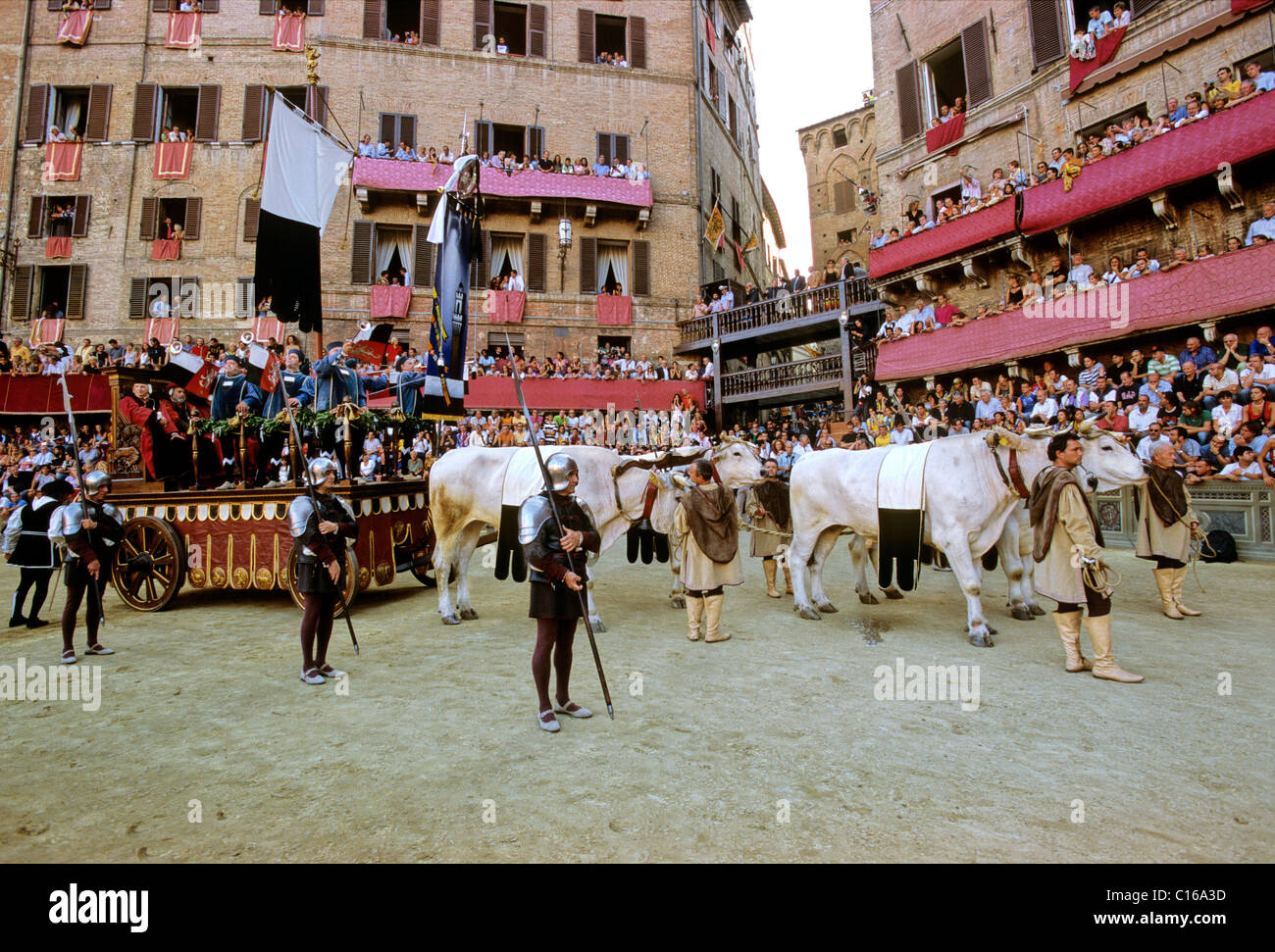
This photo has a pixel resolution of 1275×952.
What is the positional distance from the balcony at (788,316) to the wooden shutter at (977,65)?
20.5ft

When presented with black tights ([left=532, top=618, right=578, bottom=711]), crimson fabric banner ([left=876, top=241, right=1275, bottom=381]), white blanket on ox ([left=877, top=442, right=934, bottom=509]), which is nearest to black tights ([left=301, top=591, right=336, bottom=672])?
black tights ([left=532, top=618, right=578, bottom=711])

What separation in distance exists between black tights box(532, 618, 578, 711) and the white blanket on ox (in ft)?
13.9

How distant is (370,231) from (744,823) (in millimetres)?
28609

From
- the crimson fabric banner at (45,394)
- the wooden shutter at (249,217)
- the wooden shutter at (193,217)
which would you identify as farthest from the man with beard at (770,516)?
the wooden shutter at (193,217)

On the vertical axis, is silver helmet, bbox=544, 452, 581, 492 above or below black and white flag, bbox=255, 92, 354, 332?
below

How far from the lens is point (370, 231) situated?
26641mm

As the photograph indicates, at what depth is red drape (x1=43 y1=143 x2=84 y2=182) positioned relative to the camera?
26.5 metres

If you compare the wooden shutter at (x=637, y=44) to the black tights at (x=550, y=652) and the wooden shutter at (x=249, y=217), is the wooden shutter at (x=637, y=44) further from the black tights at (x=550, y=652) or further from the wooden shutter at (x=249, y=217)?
the black tights at (x=550, y=652)

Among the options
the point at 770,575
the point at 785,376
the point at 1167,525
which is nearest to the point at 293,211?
the point at 770,575

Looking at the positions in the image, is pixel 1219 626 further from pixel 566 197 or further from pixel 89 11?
pixel 89 11

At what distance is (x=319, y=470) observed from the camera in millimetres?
5879

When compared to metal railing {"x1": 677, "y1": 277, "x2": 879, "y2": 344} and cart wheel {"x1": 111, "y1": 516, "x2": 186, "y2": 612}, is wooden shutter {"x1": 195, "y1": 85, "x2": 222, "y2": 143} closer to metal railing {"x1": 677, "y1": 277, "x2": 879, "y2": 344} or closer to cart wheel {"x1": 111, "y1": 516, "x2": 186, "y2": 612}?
metal railing {"x1": 677, "y1": 277, "x2": 879, "y2": 344}

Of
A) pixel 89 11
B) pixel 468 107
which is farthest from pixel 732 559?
pixel 89 11

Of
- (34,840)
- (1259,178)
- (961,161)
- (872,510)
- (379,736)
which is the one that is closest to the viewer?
(34,840)
